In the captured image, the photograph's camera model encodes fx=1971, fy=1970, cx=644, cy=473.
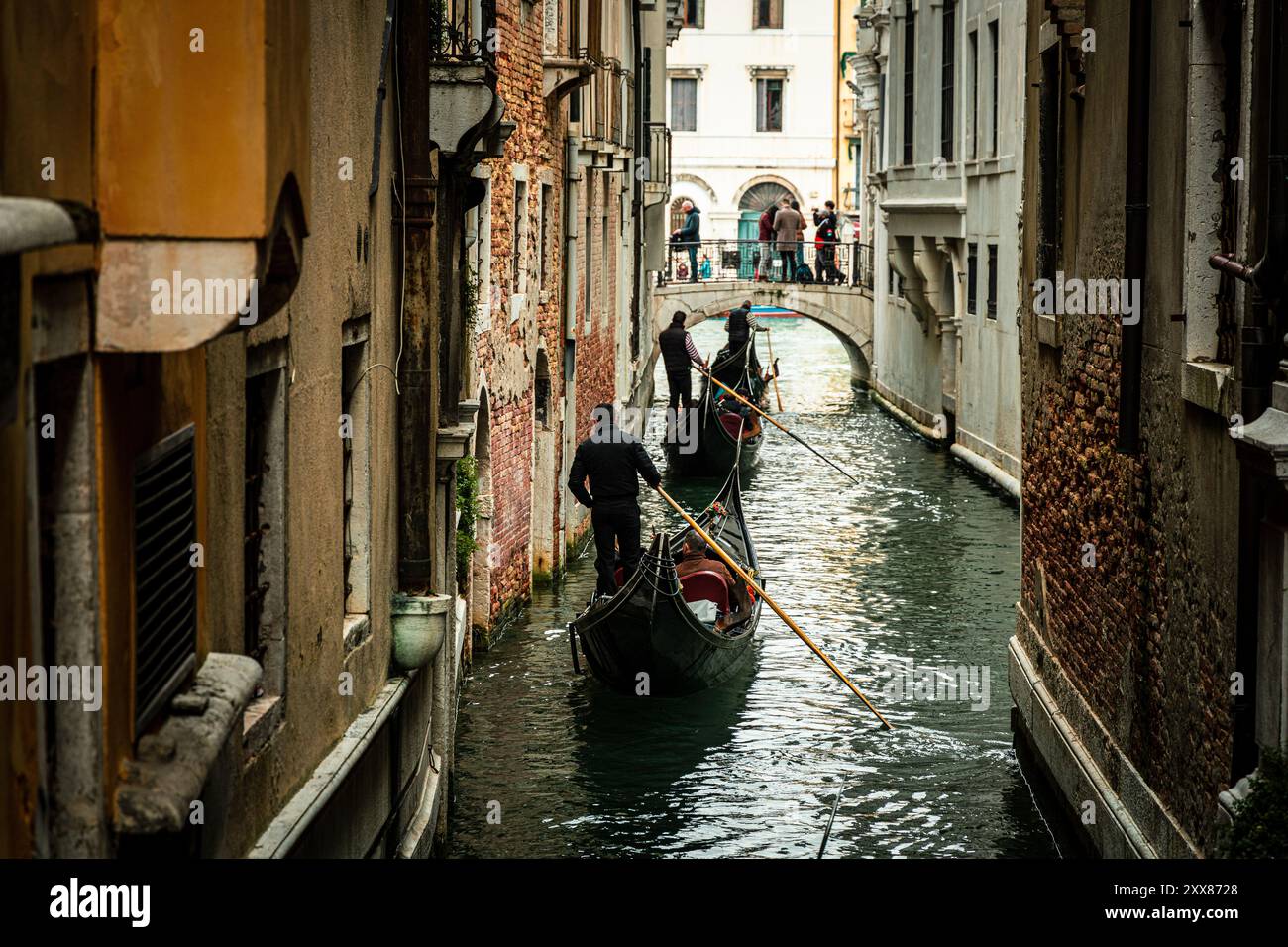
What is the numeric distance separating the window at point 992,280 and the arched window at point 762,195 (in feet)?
100

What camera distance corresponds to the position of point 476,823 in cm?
955

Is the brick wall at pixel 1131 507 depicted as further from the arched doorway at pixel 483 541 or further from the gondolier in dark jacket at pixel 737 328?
the gondolier in dark jacket at pixel 737 328

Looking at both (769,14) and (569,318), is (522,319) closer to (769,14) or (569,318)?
(569,318)

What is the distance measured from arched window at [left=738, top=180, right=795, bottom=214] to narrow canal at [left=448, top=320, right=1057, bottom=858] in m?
34.8

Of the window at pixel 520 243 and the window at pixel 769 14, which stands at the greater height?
the window at pixel 769 14

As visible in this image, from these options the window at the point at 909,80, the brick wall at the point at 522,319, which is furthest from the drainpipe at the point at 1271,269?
the window at the point at 909,80

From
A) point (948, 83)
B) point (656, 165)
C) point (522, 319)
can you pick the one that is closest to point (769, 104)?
point (656, 165)

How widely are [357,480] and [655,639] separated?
4.65 meters

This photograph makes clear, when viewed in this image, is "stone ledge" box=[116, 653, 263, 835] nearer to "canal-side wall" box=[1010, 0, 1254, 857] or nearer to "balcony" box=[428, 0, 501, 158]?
"canal-side wall" box=[1010, 0, 1254, 857]

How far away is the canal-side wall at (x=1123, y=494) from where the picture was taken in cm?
668

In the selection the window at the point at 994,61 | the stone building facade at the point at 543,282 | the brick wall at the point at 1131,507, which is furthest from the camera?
the window at the point at 994,61

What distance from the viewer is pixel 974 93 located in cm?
2308

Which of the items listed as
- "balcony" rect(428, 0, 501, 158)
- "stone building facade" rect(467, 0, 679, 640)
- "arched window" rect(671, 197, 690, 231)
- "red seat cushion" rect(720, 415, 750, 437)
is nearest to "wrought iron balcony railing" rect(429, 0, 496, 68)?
"balcony" rect(428, 0, 501, 158)

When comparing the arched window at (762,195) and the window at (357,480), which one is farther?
the arched window at (762,195)
